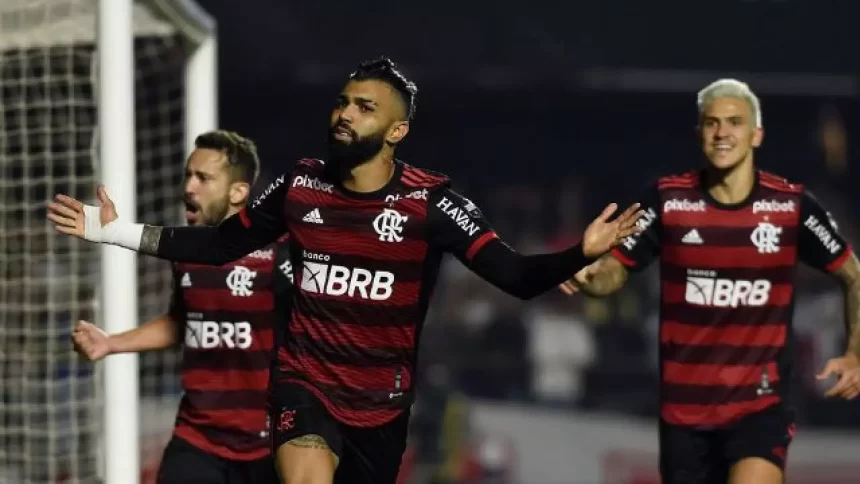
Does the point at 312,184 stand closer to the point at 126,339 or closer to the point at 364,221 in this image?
the point at 364,221

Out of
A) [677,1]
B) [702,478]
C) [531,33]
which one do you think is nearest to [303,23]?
[531,33]

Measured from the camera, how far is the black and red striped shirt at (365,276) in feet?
19.9

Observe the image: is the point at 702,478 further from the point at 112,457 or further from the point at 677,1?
the point at 677,1

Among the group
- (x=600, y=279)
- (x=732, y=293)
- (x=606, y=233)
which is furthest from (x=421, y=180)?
(x=732, y=293)

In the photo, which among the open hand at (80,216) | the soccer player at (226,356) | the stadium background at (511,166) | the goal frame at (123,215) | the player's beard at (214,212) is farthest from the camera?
the stadium background at (511,166)

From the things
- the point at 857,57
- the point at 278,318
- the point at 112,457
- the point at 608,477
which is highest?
the point at 857,57

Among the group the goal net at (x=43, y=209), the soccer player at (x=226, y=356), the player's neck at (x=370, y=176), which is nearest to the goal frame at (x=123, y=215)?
the goal net at (x=43, y=209)

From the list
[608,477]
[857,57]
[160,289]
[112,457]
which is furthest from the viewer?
[857,57]

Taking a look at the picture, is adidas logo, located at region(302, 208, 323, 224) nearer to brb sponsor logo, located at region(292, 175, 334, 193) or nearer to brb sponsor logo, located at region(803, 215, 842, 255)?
brb sponsor logo, located at region(292, 175, 334, 193)

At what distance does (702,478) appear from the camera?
705 centimetres

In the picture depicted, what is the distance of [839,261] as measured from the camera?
7.21 meters

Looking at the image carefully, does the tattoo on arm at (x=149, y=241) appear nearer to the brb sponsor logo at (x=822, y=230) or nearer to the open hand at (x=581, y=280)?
the open hand at (x=581, y=280)

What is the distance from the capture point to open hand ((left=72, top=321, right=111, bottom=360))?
22.8 ft

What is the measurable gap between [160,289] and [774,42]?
9.02 m
